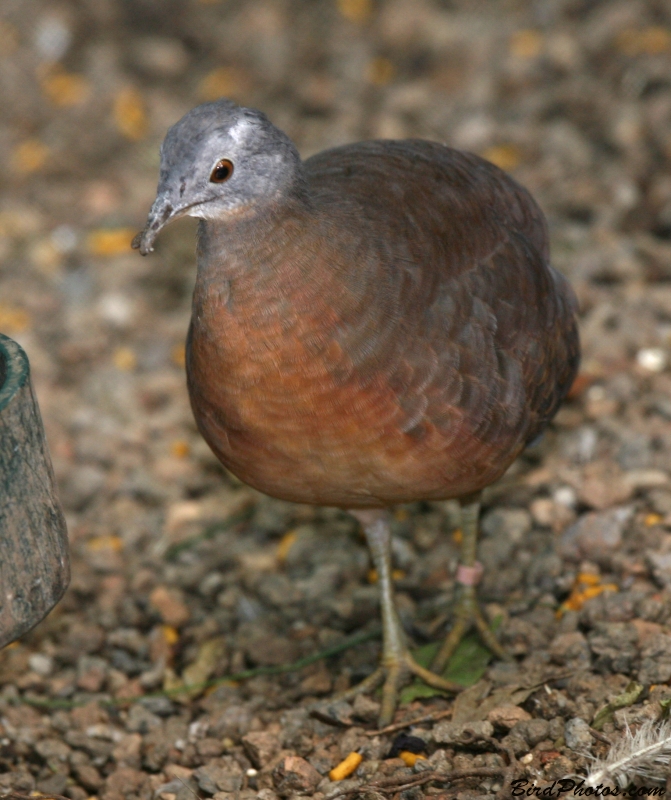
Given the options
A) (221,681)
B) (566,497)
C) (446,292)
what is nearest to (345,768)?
(221,681)

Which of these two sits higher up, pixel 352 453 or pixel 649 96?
pixel 649 96

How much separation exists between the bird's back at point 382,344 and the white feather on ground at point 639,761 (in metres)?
0.98

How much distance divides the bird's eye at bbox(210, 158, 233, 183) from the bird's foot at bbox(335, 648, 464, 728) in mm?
1868

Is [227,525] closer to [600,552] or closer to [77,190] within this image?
[600,552]

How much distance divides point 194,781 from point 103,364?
109 inches

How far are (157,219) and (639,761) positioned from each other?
1938 millimetres

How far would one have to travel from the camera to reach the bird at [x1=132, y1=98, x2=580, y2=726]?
3260 millimetres

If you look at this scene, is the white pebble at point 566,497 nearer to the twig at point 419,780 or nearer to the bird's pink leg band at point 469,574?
the bird's pink leg band at point 469,574

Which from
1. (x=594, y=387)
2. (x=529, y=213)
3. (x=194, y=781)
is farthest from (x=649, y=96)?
(x=194, y=781)

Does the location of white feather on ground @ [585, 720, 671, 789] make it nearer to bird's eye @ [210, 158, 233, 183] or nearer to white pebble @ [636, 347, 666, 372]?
bird's eye @ [210, 158, 233, 183]

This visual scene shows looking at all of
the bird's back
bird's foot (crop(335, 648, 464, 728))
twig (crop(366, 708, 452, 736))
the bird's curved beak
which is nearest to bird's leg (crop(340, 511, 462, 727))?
bird's foot (crop(335, 648, 464, 728))

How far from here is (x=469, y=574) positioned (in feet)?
13.9

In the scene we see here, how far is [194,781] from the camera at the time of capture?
365cm

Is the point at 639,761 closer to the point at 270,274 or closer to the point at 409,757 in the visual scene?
the point at 409,757
